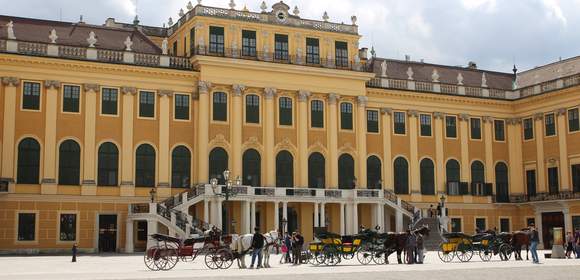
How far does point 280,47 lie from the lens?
5756 cm

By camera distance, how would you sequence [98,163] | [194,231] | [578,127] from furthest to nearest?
[578,127] → [98,163] → [194,231]

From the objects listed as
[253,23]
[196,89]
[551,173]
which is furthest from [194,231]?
[551,173]

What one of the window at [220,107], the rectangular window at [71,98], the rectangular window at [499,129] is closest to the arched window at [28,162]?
the rectangular window at [71,98]

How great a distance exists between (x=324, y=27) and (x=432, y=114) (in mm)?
10917

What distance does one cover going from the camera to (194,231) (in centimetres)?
4775

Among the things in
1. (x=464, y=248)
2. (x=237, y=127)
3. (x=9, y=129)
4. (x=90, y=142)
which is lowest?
(x=464, y=248)

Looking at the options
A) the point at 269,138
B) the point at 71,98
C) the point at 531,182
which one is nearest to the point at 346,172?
the point at 269,138

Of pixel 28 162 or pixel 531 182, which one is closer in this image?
pixel 28 162

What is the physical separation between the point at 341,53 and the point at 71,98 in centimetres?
1948

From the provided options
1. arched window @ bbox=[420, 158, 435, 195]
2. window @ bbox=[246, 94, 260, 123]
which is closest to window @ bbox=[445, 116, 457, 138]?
arched window @ bbox=[420, 158, 435, 195]

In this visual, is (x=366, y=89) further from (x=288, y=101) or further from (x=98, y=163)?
(x=98, y=163)

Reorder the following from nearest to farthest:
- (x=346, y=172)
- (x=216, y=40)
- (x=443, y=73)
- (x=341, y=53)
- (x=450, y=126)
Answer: (x=216, y=40) < (x=346, y=172) < (x=341, y=53) < (x=450, y=126) < (x=443, y=73)

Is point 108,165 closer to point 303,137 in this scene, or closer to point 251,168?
point 251,168

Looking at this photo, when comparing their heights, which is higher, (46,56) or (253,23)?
(253,23)
